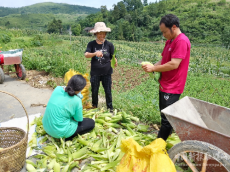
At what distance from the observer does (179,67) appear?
2.56 meters

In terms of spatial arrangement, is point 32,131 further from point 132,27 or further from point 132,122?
point 132,27

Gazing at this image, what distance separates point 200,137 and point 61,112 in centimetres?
198

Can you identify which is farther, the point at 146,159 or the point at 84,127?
the point at 84,127

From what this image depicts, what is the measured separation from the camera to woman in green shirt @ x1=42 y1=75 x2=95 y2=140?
2.77 meters

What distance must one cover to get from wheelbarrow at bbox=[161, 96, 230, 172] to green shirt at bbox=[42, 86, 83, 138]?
1.42m

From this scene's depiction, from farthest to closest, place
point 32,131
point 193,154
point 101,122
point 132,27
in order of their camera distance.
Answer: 1. point 132,27
2. point 101,122
3. point 32,131
4. point 193,154

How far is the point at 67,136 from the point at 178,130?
182cm

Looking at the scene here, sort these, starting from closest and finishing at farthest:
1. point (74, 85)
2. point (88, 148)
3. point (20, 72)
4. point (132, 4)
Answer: point (74, 85), point (88, 148), point (20, 72), point (132, 4)

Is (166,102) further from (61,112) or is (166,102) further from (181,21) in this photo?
(181,21)

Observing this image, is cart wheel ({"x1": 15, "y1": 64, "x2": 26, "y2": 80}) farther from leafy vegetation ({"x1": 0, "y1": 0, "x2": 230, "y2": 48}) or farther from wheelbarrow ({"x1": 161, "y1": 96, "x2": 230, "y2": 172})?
leafy vegetation ({"x1": 0, "y1": 0, "x2": 230, "y2": 48})

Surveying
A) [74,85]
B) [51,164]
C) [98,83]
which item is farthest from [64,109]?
[98,83]

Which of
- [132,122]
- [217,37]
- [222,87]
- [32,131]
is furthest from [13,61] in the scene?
[217,37]

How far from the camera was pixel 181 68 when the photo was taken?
8.40 ft

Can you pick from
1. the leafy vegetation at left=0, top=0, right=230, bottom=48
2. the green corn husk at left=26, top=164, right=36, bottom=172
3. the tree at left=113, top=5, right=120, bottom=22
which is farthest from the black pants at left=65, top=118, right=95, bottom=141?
the tree at left=113, top=5, right=120, bottom=22
